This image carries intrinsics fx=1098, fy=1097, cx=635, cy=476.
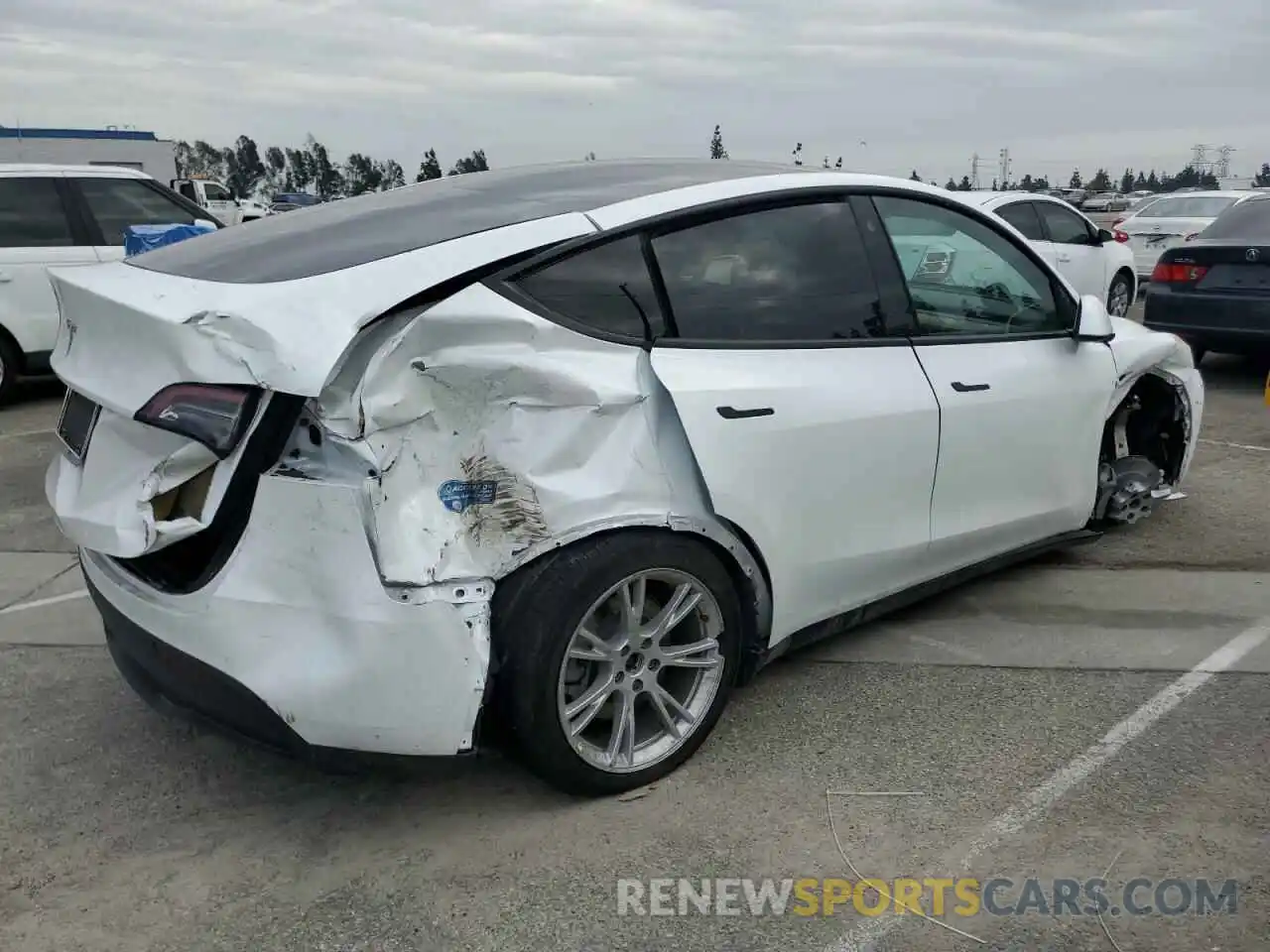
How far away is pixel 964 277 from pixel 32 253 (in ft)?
24.5

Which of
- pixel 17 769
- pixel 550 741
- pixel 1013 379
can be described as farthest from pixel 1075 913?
pixel 17 769

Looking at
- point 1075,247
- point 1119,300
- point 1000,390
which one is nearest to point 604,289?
point 1000,390

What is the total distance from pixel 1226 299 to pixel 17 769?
8317mm

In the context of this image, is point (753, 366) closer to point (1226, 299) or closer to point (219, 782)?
point (219, 782)

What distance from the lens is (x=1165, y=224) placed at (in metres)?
14.5

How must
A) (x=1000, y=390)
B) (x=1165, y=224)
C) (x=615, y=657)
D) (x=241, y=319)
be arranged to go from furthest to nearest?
(x=1165, y=224)
(x=1000, y=390)
(x=615, y=657)
(x=241, y=319)

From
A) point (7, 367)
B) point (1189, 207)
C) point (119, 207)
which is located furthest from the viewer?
point (1189, 207)

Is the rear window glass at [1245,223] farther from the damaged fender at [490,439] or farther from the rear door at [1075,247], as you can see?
the damaged fender at [490,439]

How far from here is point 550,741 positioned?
9.17ft

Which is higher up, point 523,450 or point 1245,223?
point 1245,223

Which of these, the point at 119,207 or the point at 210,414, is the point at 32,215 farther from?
the point at 210,414

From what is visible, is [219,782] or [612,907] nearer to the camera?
[612,907]

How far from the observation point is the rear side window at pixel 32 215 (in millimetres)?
8469

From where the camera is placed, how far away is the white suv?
8453 millimetres
